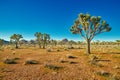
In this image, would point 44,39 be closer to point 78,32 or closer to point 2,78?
point 78,32

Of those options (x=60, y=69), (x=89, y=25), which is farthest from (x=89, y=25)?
(x=60, y=69)

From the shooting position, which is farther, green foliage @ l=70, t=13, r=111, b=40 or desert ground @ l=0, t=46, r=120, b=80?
green foliage @ l=70, t=13, r=111, b=40

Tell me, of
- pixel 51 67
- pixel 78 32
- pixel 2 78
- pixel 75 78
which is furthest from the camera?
pixel 78 32

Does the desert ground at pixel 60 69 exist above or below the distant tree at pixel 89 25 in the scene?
below

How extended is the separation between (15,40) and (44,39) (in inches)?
562

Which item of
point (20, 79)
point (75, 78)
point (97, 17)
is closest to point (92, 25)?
point (97, 17)

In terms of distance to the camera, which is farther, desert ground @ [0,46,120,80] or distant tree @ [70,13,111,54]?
distant tree @ [70,13,111,54]

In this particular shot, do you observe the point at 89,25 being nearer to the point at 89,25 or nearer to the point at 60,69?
the point at 89,25

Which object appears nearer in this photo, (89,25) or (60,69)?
(60,69)

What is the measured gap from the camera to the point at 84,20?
30109 mm

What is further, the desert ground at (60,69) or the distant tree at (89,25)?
the distant tree at (89,25)

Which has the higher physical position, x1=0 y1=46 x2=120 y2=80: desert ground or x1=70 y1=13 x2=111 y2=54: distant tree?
x1=70 y1=13 x2=111 y2=54: distant tree

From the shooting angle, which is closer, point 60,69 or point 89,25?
point 60,69

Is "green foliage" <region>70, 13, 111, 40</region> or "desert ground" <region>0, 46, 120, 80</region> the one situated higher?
"green foliage" <region>70, 13, 111, 40</region>
